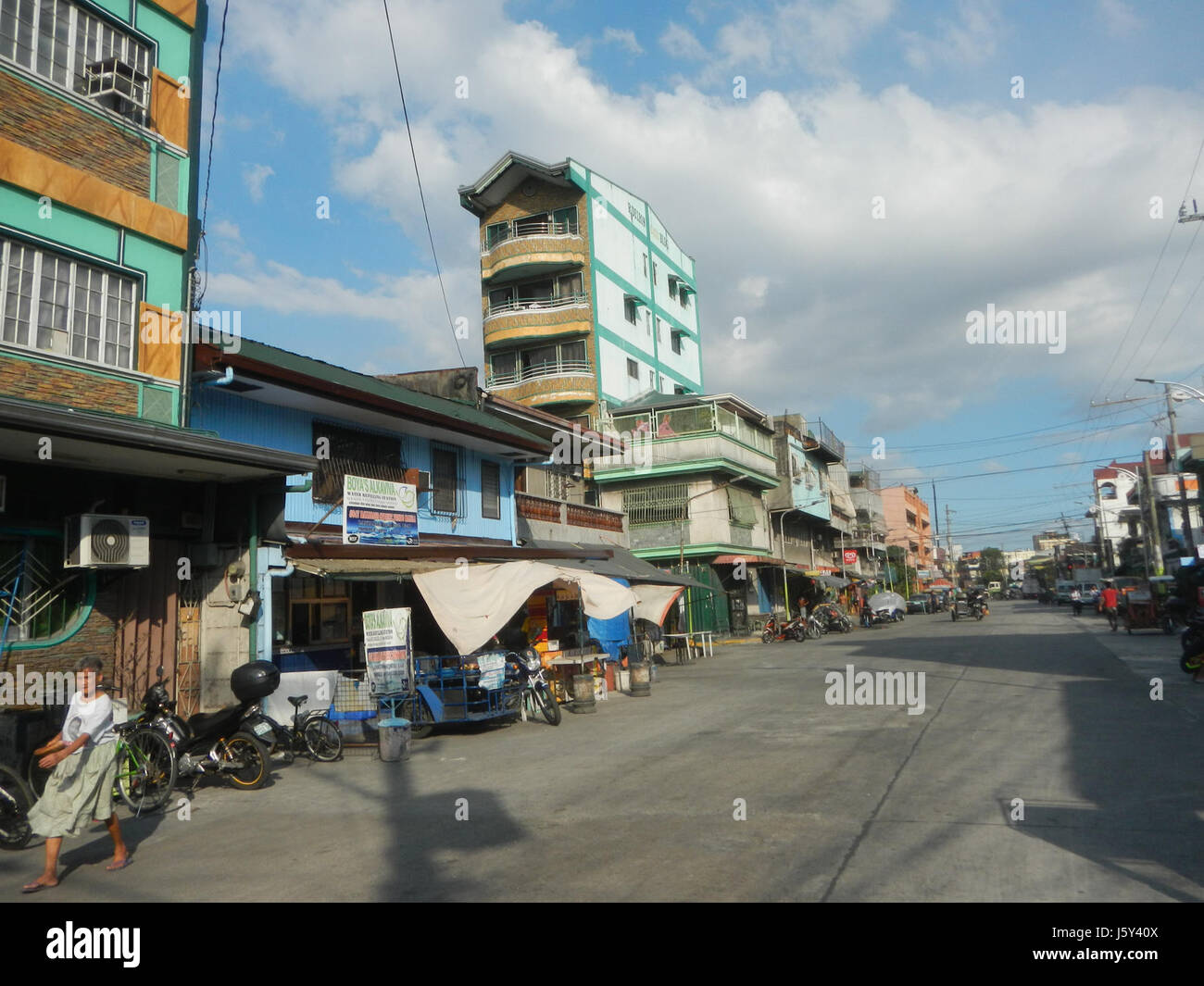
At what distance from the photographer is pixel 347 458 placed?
16.5m

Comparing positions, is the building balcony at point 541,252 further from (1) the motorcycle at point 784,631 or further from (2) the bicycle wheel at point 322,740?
(2) the bicycle wheel at point 322,740

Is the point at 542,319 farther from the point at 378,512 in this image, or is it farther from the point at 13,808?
the point at 13,808

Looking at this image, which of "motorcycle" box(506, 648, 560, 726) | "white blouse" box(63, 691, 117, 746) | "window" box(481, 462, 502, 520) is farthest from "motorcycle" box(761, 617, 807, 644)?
"white blouse" box(63, 691, 117, 746)

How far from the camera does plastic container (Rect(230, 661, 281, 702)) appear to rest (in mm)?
10406

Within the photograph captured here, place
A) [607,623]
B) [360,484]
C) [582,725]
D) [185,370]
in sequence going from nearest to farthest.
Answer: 1. [185,370]
2. [582,725]
3. [360,484]
4. [607,623]

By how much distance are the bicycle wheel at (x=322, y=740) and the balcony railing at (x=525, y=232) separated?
106 feet

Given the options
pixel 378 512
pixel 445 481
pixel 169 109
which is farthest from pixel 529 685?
pixel 169 109

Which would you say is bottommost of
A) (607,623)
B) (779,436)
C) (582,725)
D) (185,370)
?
(582,725)

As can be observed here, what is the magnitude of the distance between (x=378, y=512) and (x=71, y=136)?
7.52 meters
